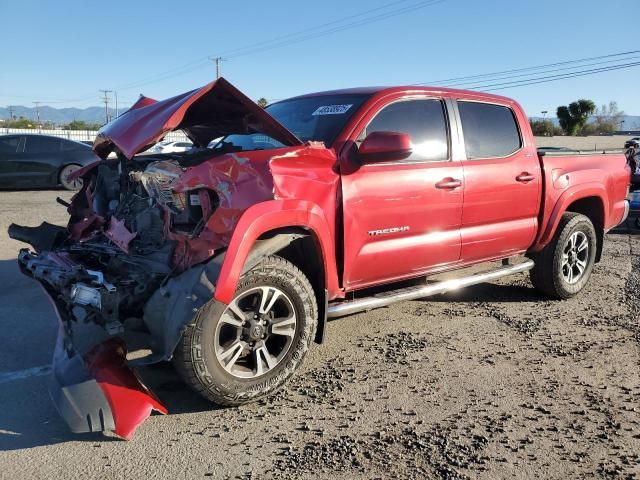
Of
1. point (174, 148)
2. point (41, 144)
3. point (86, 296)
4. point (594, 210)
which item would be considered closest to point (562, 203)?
point (594, 210)

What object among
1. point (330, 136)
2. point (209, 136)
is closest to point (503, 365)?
point (330, 136)

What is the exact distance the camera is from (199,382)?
327 cm

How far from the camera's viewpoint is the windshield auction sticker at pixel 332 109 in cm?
433

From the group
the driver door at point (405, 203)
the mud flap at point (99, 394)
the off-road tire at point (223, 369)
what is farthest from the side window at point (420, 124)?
the mud flap at point (99, 394)

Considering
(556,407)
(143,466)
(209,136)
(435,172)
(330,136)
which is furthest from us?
(209,136)

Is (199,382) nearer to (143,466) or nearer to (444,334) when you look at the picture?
(143,466)

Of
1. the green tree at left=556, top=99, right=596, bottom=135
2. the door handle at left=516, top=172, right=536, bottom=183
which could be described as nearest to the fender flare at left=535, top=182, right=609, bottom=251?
the door handle at left=516, top=172, right=536, bottom=183

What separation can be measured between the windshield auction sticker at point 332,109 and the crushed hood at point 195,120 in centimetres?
62

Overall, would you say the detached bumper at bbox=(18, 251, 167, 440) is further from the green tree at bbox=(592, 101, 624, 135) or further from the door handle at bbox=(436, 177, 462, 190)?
the green tree at bbox=(592, 101, 624, 135)

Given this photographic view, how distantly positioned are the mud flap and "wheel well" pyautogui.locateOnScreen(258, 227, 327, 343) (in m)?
1.21

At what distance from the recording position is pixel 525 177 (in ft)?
17.1

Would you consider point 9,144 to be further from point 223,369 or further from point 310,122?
point 223,369

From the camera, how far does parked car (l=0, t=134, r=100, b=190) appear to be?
43.3ft

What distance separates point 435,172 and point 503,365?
156cm
